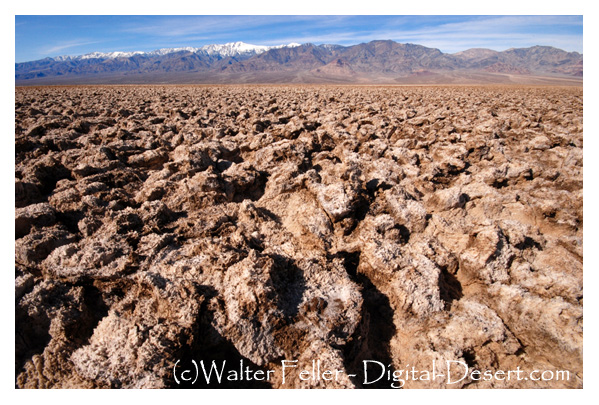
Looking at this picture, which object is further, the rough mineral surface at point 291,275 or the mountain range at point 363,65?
the mountain range at point 363,65

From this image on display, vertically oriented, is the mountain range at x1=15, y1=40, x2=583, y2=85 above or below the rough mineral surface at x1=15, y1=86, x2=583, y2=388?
above

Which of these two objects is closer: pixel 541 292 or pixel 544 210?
pixel 541 292

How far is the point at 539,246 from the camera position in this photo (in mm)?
2438

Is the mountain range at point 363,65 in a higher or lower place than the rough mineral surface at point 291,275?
higher

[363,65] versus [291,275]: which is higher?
[363,65]

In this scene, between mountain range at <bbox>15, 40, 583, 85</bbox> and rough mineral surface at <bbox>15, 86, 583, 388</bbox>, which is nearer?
rough mineral surface at <bbox>15, 86, 583, 388</bbox>

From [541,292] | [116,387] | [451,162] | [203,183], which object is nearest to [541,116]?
[451,162]

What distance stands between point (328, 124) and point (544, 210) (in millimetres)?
4167

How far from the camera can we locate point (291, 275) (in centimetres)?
187

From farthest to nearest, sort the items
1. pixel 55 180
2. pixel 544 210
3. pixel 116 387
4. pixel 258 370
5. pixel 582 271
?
1. pixel 55 180
2. pixel 544 210
3. pixel 582 271
4. pixel 258 370
5. pixel 116 387

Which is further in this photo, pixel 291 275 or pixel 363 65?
pixel 363 65

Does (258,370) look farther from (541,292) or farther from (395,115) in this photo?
(395,115)

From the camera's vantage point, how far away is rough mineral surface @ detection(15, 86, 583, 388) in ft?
5.07

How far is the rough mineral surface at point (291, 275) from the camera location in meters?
1.54
